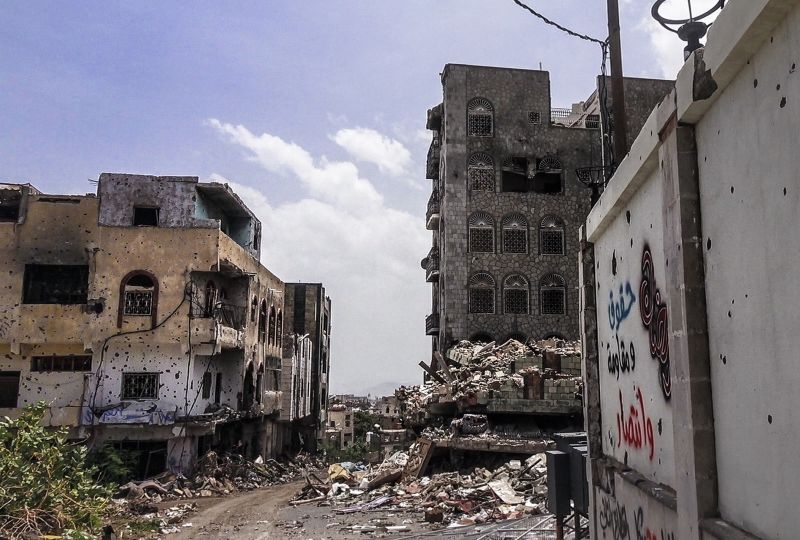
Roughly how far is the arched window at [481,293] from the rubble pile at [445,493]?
14.2 meters

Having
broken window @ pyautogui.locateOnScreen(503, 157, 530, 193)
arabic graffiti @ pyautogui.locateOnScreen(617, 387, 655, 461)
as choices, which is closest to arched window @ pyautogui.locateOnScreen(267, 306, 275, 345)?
broken window @ pyautogui.locateOnScreen(503, 157, 530, 193)

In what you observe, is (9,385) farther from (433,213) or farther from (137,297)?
(433,213)

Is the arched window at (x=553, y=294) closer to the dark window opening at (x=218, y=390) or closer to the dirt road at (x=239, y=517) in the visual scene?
the dark window opening at (x=218, y=390)

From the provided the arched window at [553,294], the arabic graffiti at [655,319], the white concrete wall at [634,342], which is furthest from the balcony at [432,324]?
the arabic graffiti at [655,319]

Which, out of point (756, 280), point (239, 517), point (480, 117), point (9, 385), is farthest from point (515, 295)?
point (756, 280)

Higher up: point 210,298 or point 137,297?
point 210,298

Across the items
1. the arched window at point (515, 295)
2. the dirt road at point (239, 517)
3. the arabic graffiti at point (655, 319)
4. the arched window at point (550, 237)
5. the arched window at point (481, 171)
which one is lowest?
the dirt road at point (239, 517)

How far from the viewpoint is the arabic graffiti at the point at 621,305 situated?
5379 mm

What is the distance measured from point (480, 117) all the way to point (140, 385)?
22.1 meters

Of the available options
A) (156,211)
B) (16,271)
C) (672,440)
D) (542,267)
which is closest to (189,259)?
(156,211)

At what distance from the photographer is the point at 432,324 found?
38.4 m

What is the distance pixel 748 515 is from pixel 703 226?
4.84 ft

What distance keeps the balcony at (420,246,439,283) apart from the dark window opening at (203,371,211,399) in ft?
52.6

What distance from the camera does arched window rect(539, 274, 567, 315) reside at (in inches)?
1369
